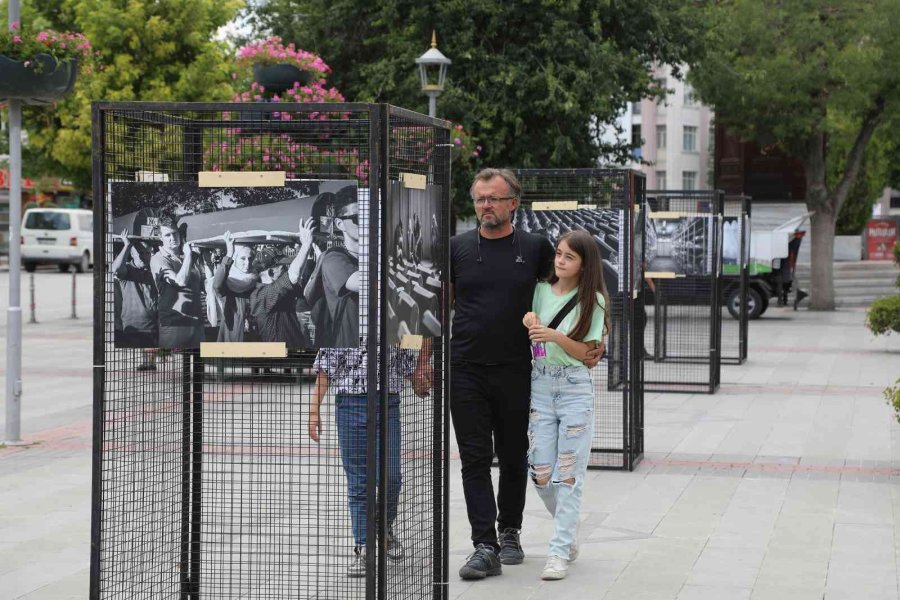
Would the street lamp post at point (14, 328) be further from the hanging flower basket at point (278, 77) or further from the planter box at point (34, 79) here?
the hanging flower basket at point (278, 77)

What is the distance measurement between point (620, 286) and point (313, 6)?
18.9 meters

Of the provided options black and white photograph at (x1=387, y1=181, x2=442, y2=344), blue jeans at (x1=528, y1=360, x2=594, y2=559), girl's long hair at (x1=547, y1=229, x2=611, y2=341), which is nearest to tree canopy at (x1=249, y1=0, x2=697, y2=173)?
girl's long hair at (x1=547, y1=229, x2=611, y2=341)

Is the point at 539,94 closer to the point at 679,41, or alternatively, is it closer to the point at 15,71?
the point at 679,41

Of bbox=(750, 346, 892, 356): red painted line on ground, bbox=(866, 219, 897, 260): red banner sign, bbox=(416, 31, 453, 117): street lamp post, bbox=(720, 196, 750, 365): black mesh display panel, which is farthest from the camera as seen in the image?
bbox=(866, 219, 897, 260): red banner sign

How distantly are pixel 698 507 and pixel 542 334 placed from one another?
260 cm

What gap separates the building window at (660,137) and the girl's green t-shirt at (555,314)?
249 ft

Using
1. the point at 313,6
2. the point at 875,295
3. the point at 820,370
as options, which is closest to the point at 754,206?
the point at 875,295

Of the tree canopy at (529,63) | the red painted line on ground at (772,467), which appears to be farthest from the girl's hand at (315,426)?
the tree canopy at (529,63)

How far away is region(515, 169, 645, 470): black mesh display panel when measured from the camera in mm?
9320

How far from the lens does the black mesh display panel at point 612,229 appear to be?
367 inches

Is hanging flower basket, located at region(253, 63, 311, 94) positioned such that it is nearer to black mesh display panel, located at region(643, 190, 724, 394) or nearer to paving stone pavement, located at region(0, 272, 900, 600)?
paving stone pavement, located at region(0, 272, 900, 600)

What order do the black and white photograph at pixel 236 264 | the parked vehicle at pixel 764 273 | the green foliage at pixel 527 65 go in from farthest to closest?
the parked vehicle at pixel 764 273
the green foliage at pixel 527 65
the black and white photograph at pixel 236 264

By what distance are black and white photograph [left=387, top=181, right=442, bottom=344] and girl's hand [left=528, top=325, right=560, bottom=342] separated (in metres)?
0.87

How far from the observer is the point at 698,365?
53.3 ft
